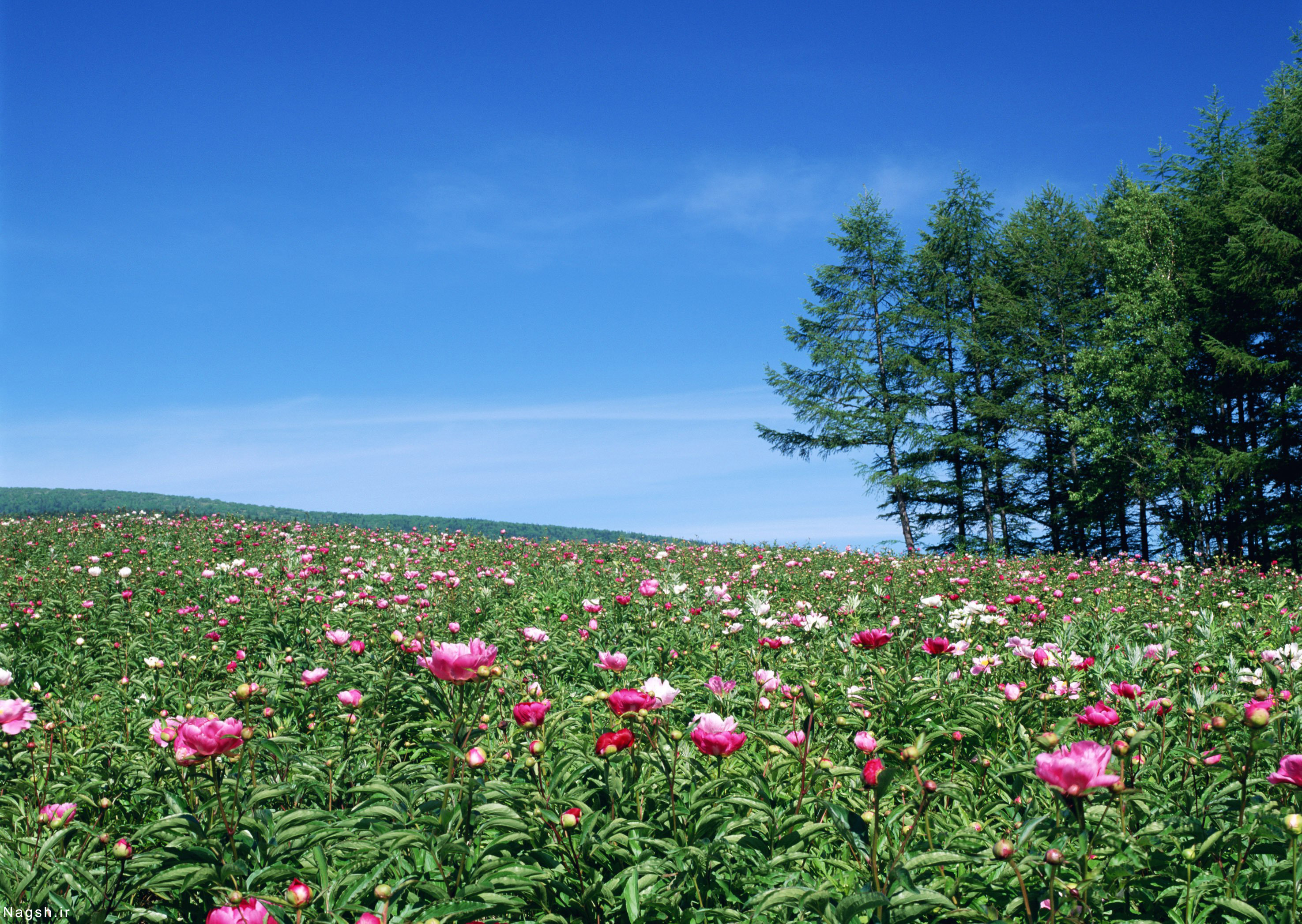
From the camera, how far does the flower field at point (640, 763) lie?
1937 millimetres

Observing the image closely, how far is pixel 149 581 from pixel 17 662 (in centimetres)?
265

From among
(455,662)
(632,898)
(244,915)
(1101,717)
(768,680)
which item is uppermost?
(455,662)

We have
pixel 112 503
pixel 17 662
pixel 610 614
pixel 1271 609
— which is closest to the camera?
pixel 17 662

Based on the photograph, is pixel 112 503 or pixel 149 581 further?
→ pixel 112 503

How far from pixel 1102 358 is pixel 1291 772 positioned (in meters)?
19.4

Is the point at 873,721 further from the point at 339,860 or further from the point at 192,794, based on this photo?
the point at 192,794

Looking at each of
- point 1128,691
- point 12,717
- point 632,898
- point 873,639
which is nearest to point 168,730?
point 12,717

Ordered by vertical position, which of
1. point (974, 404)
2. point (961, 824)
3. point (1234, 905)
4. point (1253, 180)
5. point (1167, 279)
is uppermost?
point (1253, 180)

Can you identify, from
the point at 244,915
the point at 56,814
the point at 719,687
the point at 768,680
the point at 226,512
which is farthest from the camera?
the point at 226,512

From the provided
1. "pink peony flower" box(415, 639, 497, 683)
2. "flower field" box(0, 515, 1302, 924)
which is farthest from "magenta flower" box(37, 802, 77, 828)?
"pink peony flower" box(415, 639, 497, 683)

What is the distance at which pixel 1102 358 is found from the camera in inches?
712

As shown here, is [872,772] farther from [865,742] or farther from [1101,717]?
[1101,717]

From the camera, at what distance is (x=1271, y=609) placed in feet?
22.9

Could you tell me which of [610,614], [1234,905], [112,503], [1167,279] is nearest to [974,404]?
[1167,279]
